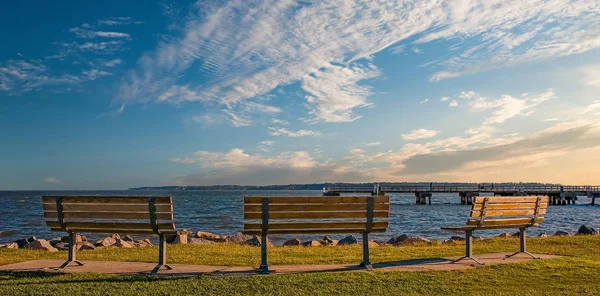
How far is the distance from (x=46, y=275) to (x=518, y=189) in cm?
7792

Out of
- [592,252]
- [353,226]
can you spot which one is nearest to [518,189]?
[592,252]

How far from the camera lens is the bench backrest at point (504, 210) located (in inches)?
348

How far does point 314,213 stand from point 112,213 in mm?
3030

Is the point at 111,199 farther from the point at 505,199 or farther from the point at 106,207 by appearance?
the point at 505,199

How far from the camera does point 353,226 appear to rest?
7.76m

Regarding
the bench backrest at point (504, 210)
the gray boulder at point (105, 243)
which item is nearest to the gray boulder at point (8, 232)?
the gray boulder at point (105, 243)

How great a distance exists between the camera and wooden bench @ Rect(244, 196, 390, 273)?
751 cm

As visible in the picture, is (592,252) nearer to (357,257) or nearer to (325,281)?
(357,257)

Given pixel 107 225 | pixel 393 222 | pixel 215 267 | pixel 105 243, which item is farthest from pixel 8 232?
pixel 215 267

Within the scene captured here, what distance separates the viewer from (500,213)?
30.0 ft

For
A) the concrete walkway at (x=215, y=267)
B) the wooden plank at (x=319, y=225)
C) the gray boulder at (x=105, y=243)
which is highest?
the wooden plank at (x=319, y=225)

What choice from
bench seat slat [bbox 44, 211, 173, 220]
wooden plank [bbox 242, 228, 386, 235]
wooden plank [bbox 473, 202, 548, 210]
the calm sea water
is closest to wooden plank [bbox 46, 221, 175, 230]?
bench seat slat [bbox 44, 211, 173, 220]

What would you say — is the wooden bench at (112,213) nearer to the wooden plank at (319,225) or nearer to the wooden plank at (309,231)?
the wooden plank at (309,231)

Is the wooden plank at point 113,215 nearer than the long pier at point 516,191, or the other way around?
the wooden plank at point 113,215
